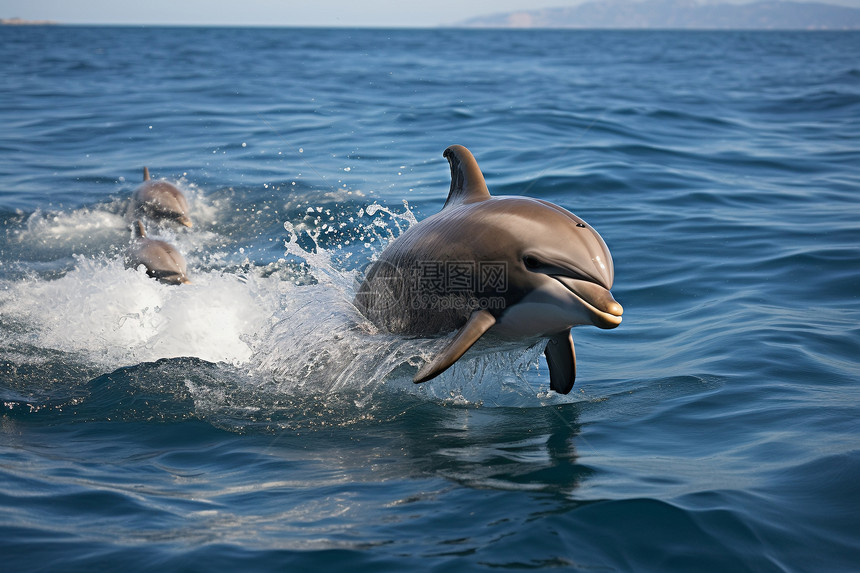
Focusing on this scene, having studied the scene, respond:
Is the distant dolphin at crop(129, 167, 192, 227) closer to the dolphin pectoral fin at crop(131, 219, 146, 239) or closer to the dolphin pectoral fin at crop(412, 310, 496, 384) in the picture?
the dolphin pectoral fin at crop(131, 219, 146, 239)

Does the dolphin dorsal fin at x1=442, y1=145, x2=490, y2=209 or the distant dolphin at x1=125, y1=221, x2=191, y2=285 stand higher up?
the dolphin dorsal fin at x1=442, y1=145, x2=490, y2=209

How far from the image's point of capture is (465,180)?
21.4 ft

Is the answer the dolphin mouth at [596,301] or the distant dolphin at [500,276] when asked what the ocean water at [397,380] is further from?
the dolphin mouth at [596,301]

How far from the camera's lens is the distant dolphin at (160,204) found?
13.0 meters

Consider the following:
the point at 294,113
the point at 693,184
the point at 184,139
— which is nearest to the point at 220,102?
the point at 294,113

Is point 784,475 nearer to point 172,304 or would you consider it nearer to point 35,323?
point 172,304

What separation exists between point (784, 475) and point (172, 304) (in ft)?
20.8

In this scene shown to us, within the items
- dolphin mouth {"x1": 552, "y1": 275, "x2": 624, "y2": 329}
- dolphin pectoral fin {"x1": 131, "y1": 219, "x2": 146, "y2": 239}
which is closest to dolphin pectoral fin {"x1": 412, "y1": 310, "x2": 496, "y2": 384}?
dolphin mouth {"x1": 552, "y1": 275, "x2": 624, "y2": 329}

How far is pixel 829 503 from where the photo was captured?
4.97 meters

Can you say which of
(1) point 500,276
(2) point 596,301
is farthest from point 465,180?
(2) point 596,301

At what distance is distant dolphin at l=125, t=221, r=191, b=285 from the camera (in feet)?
32.9

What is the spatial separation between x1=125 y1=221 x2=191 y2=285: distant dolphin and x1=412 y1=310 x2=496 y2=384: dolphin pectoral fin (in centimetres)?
544

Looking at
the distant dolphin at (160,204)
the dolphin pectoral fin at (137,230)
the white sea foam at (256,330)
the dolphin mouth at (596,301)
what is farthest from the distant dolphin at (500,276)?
the distant dolphin at (160,204)

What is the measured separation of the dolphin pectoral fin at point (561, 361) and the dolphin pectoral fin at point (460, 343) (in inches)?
28.9
